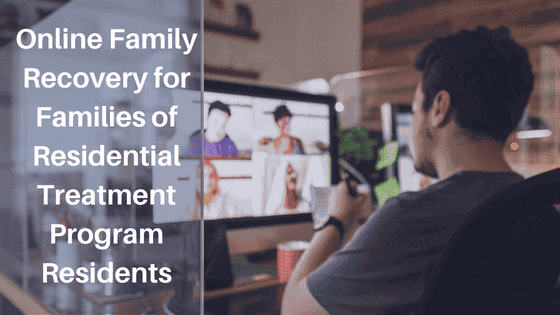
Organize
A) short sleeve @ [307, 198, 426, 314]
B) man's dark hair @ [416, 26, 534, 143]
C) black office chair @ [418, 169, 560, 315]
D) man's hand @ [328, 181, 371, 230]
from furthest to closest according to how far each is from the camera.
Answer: man's hand @ [328, 181, 371, 230] < man's dark hair @ [416, 26, 534, 143] < short sleeve @ [307, 198, 426, 314] < black office chair @ [418, 169, 560, 315]

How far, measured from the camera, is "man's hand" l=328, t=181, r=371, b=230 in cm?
90

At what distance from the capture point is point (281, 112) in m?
1.05

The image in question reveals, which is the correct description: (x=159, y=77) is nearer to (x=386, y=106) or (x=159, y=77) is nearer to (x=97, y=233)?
(x=97, y=233)

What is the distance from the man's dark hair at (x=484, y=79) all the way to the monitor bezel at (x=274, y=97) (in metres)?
0.42

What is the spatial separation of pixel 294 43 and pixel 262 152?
182 centimetres

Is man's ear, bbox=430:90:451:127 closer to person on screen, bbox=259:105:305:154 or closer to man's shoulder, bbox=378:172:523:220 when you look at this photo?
man's shoulder, bbox=378:172:523:220

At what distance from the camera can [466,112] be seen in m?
0.76

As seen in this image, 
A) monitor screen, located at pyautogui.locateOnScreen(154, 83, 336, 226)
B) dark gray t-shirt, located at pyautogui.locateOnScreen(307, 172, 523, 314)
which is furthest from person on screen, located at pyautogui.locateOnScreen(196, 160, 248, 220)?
dark gray t-shirt, located at pyautogui.locateOnScreen(307, 172, 523, 314)

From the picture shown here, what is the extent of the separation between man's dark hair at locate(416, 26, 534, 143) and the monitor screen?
425 millimetres

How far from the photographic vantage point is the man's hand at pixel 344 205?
90 centimetres

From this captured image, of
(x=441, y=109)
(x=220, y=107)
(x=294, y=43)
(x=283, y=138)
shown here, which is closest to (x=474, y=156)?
(x=441, y=109)

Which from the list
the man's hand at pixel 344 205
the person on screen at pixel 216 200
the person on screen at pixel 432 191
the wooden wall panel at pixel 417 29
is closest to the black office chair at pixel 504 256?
the person on screen at pixel 432 191

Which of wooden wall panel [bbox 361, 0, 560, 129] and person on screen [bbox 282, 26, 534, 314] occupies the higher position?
wooden wall panel [bbox 361, 0, 560, 129]

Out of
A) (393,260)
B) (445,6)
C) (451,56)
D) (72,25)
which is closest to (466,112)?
(451,56)
